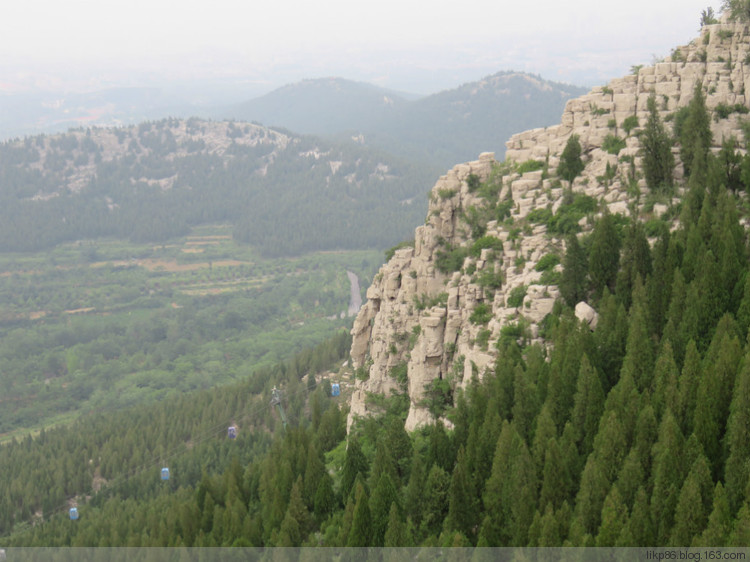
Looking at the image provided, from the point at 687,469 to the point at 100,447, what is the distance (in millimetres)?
86509

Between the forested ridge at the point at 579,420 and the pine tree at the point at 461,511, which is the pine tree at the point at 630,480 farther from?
the pine tree at the point at 461,511

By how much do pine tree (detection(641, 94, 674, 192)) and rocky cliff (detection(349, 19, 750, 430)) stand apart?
2.04 feet

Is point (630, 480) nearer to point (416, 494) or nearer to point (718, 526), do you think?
point (718, 526)

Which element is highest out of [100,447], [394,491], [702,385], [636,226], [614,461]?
[636,226]

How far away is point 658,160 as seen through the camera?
53188 millimetres

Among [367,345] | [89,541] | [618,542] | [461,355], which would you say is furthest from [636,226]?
[89,541]

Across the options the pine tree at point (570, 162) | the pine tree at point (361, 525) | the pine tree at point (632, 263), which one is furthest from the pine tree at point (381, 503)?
the pine tree at point (570, 162)

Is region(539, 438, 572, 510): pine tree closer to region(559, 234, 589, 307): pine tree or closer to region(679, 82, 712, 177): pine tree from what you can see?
region(559, 234, 589, 307): pine tree

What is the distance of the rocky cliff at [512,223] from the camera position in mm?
52469

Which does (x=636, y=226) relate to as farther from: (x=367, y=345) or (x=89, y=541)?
(x=89, y=541)

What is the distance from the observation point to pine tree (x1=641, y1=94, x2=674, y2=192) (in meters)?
53.0

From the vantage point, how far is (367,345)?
68062 millimetres

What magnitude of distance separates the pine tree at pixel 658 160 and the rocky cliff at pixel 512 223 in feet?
2.04

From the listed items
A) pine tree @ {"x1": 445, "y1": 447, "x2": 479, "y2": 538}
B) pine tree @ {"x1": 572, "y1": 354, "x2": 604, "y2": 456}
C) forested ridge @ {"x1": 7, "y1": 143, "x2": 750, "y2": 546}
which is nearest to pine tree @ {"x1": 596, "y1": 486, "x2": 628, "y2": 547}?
forested ridge @ {"x1": 7, "y1": 143, "x2": 750, "y2": 546}
